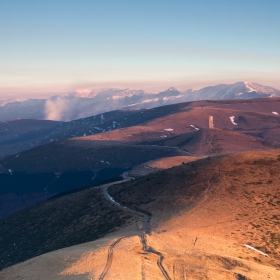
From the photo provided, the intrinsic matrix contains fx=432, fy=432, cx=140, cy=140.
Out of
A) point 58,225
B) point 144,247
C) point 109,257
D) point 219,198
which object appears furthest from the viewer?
point 58,225

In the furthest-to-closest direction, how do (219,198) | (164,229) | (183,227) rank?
(219,198)
(183,227)
(164,229)

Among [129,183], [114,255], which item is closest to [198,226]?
[114,255]

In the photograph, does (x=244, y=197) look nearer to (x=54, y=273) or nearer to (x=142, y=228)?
(x=142, y=228)

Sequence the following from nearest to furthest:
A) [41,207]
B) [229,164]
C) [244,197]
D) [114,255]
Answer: [114,255] < [244,197] < [229,164] < [41,207]

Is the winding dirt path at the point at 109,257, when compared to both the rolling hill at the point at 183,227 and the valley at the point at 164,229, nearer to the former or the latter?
the valley at the point at 164,229

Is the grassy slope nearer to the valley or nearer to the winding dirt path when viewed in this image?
the valley

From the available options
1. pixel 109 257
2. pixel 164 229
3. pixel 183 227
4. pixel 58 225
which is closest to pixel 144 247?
pixel 109 257

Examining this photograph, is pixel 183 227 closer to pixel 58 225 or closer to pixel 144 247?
pixel 144 247

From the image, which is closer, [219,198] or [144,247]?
[144,247]

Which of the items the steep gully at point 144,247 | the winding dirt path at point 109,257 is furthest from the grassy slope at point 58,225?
the winding dirt path at point 109,257

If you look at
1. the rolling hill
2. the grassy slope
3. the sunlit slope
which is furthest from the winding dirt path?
the grassy slope

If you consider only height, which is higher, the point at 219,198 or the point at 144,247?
the point at 144,247
